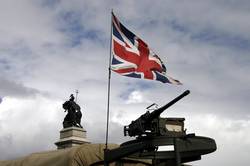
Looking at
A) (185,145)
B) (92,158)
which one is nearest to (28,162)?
(92,158)

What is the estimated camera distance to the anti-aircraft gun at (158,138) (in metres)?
10.7

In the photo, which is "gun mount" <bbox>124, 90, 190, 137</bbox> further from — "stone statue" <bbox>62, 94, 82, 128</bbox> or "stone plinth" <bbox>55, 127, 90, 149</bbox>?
"stone statue" <bbox>62, 94, 82, 128</bbox>

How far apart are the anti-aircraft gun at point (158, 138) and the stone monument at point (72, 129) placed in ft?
53.2

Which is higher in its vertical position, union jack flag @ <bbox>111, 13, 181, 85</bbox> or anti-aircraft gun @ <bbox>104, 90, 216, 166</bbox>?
union jack flag @ <bbox>111, 13, 181, 85</bbox>

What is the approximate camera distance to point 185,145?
10805 mm

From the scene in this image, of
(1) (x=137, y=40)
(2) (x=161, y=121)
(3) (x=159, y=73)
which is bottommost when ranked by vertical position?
A: (2) (x=161, y=121)

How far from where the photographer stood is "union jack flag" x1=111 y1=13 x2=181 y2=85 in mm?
12758

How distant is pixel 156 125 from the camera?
10.9 metres

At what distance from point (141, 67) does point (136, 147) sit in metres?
2.86

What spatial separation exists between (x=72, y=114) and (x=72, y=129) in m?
1.77

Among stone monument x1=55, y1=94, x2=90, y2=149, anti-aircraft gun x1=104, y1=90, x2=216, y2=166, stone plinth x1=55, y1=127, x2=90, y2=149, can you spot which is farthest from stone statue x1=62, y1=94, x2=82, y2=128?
anti-aircraft gun x1=104, y1=90, x2=216, y2=166

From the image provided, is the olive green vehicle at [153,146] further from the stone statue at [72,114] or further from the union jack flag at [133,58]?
the stone statue at [72,114]

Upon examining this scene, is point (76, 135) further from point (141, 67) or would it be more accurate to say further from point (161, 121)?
point (161, 121)

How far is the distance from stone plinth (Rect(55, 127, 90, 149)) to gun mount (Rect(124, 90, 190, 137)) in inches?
642
